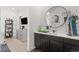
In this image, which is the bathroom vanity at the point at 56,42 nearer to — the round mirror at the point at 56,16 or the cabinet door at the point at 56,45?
the cabinet door at the point at 56,45

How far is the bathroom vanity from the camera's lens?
2283mm

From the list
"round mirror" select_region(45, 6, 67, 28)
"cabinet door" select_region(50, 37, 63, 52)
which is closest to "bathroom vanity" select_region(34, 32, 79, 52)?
"cabinet door" select_region(50, 37, 63, 52)

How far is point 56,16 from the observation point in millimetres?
3281

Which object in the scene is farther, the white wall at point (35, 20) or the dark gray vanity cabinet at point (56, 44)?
the white wall at point (35, 20)

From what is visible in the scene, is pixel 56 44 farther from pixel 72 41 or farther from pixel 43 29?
pixel 43 29

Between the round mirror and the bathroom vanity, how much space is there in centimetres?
54

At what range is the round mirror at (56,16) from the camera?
3.09 meters

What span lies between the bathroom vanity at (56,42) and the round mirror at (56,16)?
54cm

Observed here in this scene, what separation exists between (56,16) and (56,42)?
0.97 m

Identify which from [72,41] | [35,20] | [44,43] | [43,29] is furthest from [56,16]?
[72,41]

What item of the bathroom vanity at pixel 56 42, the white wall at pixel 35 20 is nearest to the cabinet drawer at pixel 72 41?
the bathroom vanity at pixel 56 42

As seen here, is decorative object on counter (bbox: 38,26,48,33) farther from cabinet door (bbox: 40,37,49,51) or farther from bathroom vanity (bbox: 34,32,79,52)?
cabinet door (bbox: 40,37,49,51)
